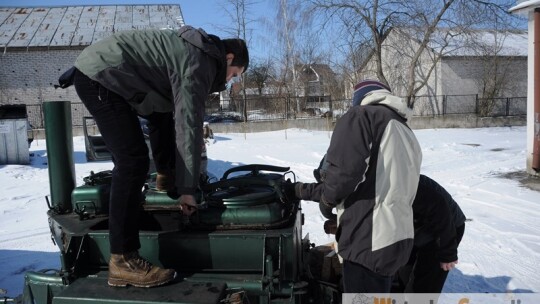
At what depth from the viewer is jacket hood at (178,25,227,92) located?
7.23 ft

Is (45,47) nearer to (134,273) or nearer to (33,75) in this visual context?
(33,75)

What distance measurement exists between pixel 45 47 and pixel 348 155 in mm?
24227

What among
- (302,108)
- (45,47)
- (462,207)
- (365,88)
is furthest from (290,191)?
(45,47)

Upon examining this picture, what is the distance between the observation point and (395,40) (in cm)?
2425

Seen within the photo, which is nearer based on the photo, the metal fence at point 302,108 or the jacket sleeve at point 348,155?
the jacket sleeve at point 348,155

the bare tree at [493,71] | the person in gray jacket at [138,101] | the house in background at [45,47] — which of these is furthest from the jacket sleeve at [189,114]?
the bare tree at [493,71]

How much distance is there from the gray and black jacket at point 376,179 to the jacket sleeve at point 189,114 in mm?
666

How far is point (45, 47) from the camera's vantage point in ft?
73.7

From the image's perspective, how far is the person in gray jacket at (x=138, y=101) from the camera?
2135 mm

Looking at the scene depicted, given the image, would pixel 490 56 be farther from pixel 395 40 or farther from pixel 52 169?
pixel 52 169

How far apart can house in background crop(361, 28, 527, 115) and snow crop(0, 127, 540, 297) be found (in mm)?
11775

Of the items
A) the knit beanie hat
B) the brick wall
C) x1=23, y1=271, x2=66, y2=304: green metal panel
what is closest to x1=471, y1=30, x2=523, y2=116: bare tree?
the brick wall

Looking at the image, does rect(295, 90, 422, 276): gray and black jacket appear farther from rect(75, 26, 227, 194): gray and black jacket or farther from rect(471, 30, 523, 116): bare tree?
rect(471, 30, 523, 116): bare tree

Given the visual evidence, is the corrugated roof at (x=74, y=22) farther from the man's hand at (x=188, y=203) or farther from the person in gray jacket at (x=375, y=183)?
the person in gray jacket at (x=375, y=183)
